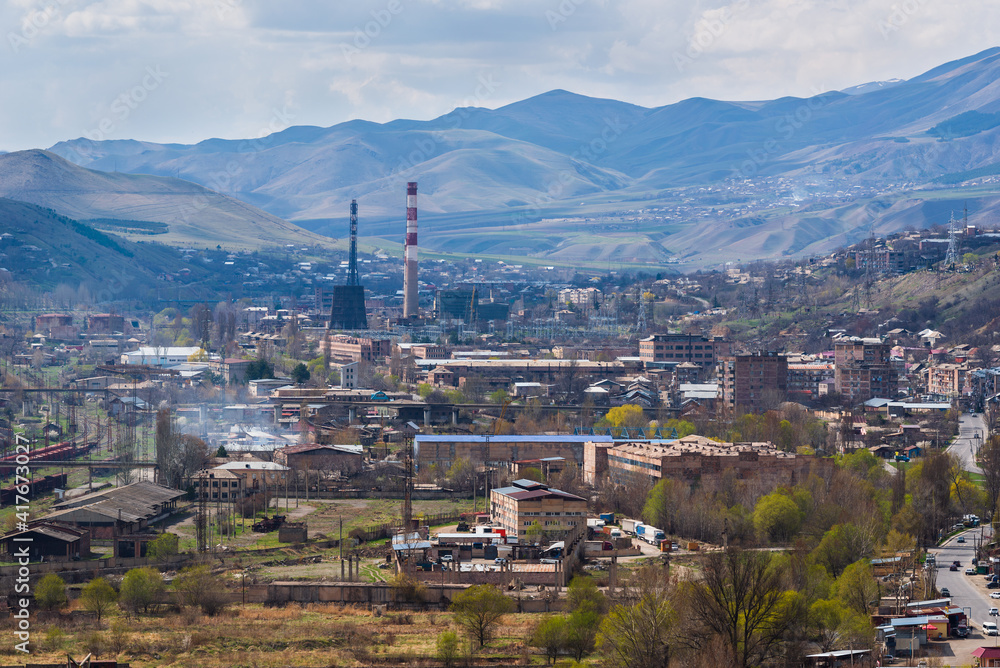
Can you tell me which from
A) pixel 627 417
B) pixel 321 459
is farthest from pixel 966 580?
pixel 627 417

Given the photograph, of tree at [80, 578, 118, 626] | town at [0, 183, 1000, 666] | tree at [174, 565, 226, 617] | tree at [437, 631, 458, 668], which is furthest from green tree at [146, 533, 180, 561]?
tree at [437, 631, 458, 668]

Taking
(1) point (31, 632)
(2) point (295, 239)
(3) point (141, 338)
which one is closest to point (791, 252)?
(2) point (295, 239)

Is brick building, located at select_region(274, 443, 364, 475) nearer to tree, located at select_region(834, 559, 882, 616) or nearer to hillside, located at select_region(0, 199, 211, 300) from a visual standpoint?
tree, located at select_region(834, 559, 882, 616)

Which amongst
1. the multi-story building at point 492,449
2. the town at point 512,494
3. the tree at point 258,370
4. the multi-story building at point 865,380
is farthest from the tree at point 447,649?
the tree at point 258,370

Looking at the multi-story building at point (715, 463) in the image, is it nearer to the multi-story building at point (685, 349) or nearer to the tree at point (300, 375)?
the tree at point (300, 375)

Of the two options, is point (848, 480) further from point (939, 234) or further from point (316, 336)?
point (939, 234)

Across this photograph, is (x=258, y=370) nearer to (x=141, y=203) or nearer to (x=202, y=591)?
(x=202, y=591)
